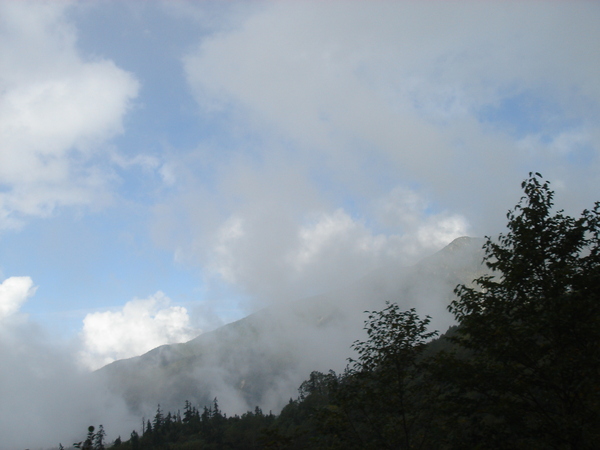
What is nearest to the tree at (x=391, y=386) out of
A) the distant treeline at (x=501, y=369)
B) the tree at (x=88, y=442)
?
the distant treeline at (x=501, y=369)

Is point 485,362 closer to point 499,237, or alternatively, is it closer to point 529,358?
point 529,358

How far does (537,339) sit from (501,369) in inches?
63.5

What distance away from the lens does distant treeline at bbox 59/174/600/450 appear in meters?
12.0

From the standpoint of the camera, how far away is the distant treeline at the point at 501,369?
12.0 meters

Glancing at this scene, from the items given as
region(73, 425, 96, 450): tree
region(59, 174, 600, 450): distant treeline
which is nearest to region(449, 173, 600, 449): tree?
region(59, 174, 600, 450): distant treeline

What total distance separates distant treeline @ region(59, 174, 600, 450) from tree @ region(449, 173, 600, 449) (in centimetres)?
4

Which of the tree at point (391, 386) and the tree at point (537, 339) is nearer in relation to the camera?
the tree at point (537, 339)

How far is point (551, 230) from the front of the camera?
563 inches

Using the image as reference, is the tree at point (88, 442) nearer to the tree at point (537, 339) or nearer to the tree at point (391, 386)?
the tree at point (391, 386)

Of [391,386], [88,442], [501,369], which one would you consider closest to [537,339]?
[501,369]

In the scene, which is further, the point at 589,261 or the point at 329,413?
the point at 329,413

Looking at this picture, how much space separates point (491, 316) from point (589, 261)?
3.69 meters

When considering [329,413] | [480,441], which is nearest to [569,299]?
[480,441]

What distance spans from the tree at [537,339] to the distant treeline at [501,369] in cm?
4
